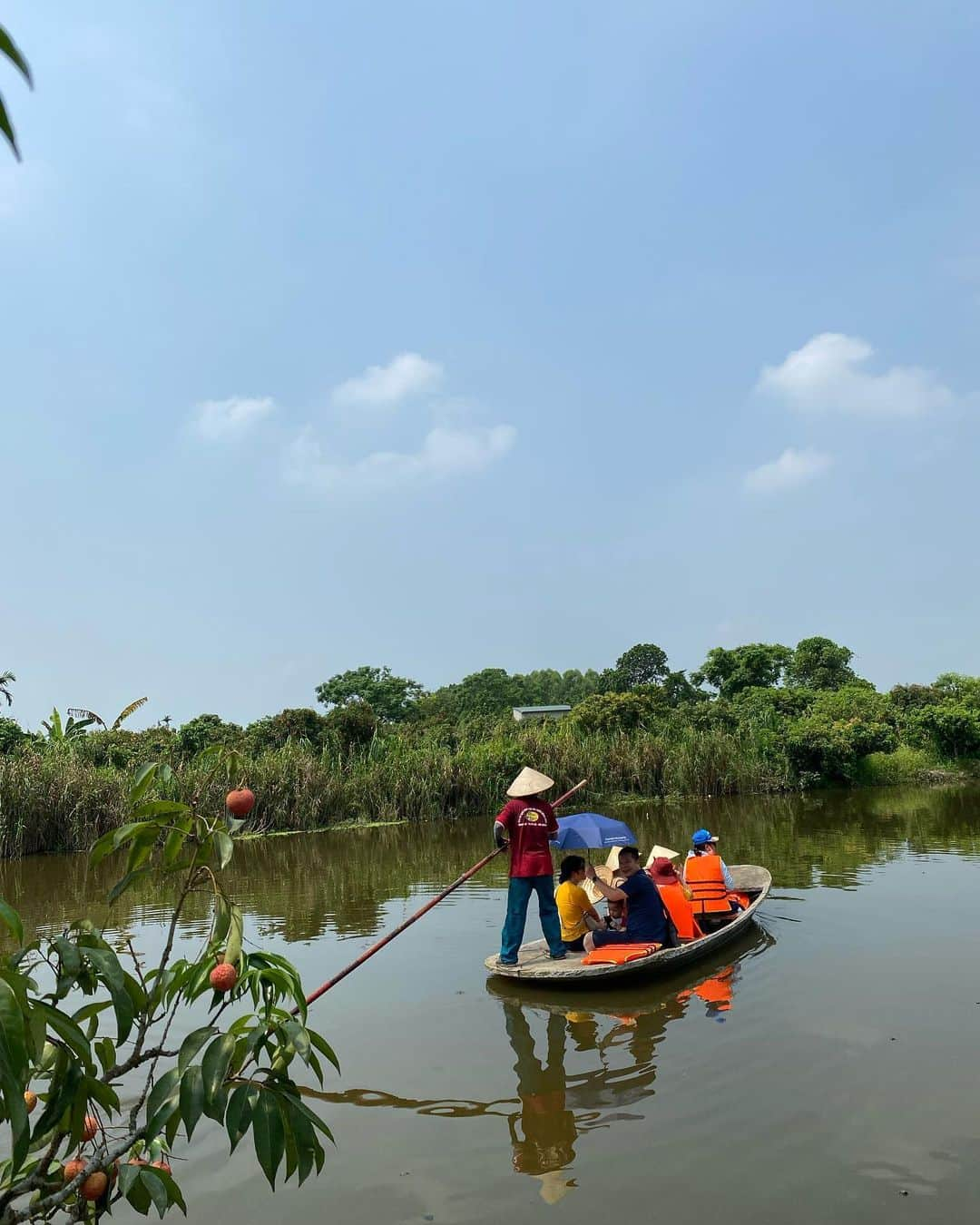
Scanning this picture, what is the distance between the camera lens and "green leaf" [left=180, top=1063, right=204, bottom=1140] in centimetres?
170

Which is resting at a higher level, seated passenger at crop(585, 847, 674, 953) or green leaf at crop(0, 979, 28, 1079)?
green leaf at crop(0, 979, 28, 1079)

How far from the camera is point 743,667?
1470 inches

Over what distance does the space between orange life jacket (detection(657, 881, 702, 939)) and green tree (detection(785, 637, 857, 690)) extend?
32958 millimetres

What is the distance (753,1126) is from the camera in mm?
4012

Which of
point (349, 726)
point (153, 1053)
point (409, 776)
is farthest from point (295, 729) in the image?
point (153, 1053)

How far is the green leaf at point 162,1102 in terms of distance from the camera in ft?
5.77

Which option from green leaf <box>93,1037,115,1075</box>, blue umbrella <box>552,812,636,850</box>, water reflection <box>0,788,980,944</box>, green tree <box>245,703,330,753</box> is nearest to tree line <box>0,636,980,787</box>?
green tree <box>245,703,330,753</box>

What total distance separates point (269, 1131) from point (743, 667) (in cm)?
3732

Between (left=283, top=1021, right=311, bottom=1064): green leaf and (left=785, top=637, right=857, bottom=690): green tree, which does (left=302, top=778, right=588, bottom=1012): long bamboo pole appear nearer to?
(left=283, top=1021, right=311, bottom=1064): green leaf

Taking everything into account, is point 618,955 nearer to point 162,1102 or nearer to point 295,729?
point 162,1102

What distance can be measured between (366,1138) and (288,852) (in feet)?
38.9

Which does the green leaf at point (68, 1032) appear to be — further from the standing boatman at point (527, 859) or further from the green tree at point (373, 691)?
the green tree at point (373, 691)

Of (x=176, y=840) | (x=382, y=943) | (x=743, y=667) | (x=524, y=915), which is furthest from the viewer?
(x=743, y=667)

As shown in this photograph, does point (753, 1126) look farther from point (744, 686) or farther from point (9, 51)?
point (744, 686)
